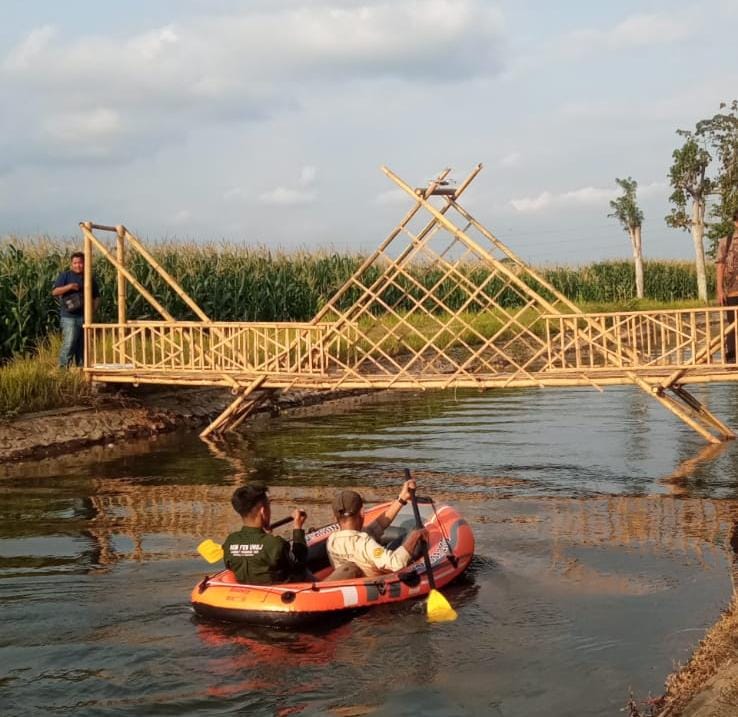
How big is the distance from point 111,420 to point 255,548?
829 cm

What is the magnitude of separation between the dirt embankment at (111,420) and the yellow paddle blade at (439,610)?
307 inches

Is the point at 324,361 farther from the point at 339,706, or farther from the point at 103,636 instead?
the point at 339,706

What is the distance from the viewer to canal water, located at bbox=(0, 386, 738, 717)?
5527 mm

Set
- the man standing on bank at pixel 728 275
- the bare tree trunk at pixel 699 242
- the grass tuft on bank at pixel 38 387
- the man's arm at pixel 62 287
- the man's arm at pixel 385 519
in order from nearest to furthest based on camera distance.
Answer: the man's arm at pixel 385 519 → the man standing on bank at pixel 728 275 → the grass tuft on bank at pixel 38 387 → the man's arm at pixel 62 287 → the bare tree trunk at pixel 699 242

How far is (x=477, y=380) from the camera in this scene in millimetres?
12016

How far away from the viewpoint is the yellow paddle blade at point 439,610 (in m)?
6.62

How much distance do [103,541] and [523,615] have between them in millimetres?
3906

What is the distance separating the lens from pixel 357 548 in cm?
712

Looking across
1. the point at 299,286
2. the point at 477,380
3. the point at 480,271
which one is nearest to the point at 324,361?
the point at 477,380

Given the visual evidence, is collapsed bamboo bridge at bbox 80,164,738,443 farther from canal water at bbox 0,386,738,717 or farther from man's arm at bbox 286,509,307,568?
man's arm at bbox 286,509,307,568

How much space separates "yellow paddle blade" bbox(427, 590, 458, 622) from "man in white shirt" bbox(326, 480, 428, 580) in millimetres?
443

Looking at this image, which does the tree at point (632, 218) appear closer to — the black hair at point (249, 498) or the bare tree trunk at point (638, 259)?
the bare tree trunk at point (638, 259)

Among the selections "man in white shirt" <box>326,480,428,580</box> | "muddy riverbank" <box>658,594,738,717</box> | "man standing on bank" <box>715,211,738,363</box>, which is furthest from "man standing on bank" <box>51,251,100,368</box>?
"muddy riverbank" <box>658,594,738,717</box>

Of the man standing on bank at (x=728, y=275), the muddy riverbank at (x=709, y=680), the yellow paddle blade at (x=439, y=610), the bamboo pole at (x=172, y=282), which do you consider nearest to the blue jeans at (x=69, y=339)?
the bamboo pole at (x=172, y=282)
